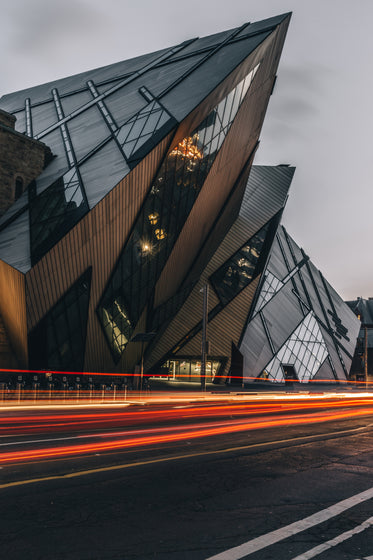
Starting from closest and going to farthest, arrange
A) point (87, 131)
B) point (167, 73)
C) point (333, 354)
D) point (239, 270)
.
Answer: point (87, 131) → point (167, 73) → point (239, 270) → point (333, 354)

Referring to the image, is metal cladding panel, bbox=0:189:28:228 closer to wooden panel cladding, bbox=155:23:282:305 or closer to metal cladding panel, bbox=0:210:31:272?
metal cladding panel, bbox=0:210:31:272

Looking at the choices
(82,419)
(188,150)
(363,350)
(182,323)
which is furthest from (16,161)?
(363,350)

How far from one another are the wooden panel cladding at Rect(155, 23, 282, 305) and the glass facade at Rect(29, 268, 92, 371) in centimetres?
847

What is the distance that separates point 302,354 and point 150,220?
2874 cm

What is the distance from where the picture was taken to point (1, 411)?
15.9m

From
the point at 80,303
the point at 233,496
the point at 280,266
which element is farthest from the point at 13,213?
the point at 280,266

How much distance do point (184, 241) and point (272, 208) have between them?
16.6 m

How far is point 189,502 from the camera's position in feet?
19.2

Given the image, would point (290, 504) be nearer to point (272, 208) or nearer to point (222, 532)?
point (222, 532)

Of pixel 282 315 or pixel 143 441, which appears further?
pixel 282 315

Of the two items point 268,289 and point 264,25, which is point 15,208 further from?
point 268,289

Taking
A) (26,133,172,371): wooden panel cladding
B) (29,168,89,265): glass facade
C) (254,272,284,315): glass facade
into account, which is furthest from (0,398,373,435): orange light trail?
(254,272,284,315): glass facade

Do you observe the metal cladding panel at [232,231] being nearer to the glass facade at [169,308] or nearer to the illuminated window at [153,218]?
the glass facade at [169,308]

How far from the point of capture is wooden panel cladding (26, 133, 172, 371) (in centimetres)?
2105
